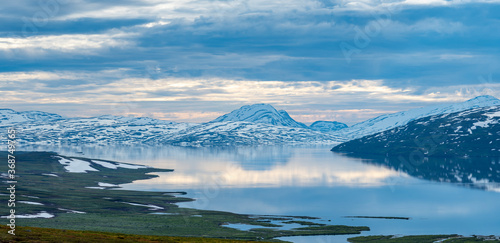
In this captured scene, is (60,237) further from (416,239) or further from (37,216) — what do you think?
(416,239)

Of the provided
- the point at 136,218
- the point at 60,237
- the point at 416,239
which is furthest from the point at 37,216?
the point at 416,239

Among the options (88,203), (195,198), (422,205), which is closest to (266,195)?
(195,198)

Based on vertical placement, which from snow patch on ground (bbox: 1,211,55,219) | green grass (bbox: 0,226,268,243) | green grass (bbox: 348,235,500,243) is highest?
green grass (bbox: 0,226,268,243)

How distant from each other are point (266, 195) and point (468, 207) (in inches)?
2396

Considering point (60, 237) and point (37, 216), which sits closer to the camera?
point (60, 237)

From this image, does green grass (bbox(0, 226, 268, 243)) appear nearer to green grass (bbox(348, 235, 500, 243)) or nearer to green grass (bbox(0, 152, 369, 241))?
green grass (bbox(0, 152, 369, 241))

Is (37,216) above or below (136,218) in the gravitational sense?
above

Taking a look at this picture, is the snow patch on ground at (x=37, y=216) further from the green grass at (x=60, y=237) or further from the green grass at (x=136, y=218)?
the green grass at (x=60, y=237)

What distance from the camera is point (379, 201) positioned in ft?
511

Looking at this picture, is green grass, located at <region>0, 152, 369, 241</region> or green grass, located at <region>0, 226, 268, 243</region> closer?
green grass, located at <region>0, 226, 268, 243</region>

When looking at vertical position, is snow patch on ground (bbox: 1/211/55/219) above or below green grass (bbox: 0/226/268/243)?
below

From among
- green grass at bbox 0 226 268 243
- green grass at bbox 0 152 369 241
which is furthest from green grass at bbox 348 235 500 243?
green grass at bbox 0 226 268 243

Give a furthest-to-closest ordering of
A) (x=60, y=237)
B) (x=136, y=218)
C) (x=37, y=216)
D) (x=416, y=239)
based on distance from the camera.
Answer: (x=136, y=218) → (x=37, y=216) → (x=416, y=239) → (x=60, y=237)

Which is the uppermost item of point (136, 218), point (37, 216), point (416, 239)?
point (37, 216)
